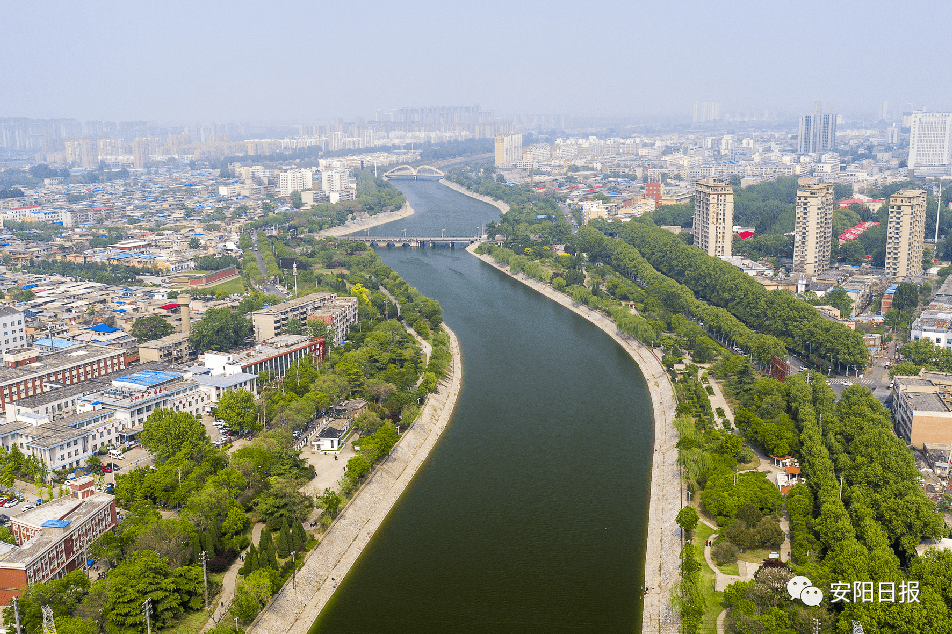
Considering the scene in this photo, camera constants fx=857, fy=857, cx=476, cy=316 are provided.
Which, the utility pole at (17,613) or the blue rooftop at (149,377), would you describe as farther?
the blue rooftop at (149,377)

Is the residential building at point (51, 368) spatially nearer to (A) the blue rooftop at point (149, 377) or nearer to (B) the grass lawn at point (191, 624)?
(A) the blue rooftop at point (149, 377)

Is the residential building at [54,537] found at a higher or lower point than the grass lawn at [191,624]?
higher

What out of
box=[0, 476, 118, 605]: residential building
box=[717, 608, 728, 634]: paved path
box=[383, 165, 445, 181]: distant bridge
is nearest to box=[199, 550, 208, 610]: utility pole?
box=[0, 476, 118, 605]: residential building

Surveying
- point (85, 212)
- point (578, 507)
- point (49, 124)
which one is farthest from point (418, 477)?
point (49, 124)

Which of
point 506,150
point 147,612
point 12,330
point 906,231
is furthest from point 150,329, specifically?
point 506,150

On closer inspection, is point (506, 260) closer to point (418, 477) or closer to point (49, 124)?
point (418, 477)

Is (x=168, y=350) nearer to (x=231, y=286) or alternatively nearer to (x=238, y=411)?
(x=238, y=411)

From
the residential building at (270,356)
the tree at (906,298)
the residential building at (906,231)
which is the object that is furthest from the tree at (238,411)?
the residential building at (906,231)
